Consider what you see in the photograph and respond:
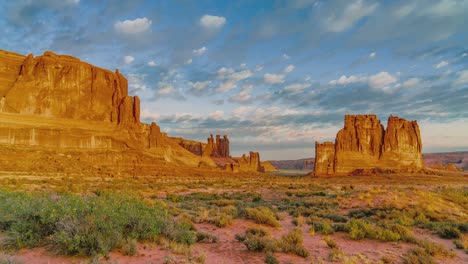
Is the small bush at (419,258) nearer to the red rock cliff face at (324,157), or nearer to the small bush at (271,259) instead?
the small bush at (271,259)

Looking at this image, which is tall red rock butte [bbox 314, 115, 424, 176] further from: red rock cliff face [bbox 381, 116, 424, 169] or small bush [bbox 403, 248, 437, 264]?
small bush [bbox 403, 248, 437, 264]

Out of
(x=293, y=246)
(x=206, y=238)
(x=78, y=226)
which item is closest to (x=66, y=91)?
(x=206, y=238)

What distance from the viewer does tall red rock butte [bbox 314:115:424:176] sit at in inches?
3644

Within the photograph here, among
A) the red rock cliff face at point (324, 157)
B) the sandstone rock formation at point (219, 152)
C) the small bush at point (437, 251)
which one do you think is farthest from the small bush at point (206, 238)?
the sandstone rock formation at point (219, 152)

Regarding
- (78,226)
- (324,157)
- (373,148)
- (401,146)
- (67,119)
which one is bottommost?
(78,226)

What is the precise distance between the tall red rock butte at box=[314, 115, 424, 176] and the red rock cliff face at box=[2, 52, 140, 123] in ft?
208

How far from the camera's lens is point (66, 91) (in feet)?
221

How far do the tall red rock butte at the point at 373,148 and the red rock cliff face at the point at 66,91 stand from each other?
208ft

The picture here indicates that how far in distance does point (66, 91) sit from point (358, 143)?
8513cm

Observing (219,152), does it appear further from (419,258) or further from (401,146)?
(419,258)

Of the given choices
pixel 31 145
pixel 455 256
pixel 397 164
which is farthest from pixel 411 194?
pixel 397 164

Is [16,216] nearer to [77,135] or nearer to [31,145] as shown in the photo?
[31,145]

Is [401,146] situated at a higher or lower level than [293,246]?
higher

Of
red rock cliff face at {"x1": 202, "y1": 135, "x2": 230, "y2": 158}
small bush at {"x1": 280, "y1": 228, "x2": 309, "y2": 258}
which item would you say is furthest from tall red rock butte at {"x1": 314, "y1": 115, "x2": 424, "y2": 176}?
small bush at {"x1": 280, "y1": 228, "x2": 309, "y2": 258}
